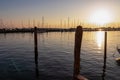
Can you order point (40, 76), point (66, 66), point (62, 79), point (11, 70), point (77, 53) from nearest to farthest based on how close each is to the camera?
point (77, 53) < point (62, 79) < point (40, 76) < point (11, 70) < point (66, 66)

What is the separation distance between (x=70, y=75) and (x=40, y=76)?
3283 millimetres

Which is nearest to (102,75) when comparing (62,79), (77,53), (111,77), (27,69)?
(111,77)

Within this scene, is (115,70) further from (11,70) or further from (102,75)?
(11,70)

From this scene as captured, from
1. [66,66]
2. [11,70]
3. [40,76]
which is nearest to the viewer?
[40,76]

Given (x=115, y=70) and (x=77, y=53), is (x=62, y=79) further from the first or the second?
(x=77, y=53)

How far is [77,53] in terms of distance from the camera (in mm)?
8508

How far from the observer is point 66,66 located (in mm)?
24547

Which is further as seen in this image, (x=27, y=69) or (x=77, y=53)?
(x=27, y=69)

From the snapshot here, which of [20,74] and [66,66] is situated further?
[66,66]

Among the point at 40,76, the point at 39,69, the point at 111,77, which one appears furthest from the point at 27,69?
the point at 111,77

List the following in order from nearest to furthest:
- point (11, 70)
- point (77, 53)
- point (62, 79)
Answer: point (77, 53) < point (62, 79) < point (11, 70)

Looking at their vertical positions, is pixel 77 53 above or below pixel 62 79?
above

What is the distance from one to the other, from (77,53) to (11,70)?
51.1 ft

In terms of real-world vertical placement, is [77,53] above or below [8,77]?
above
